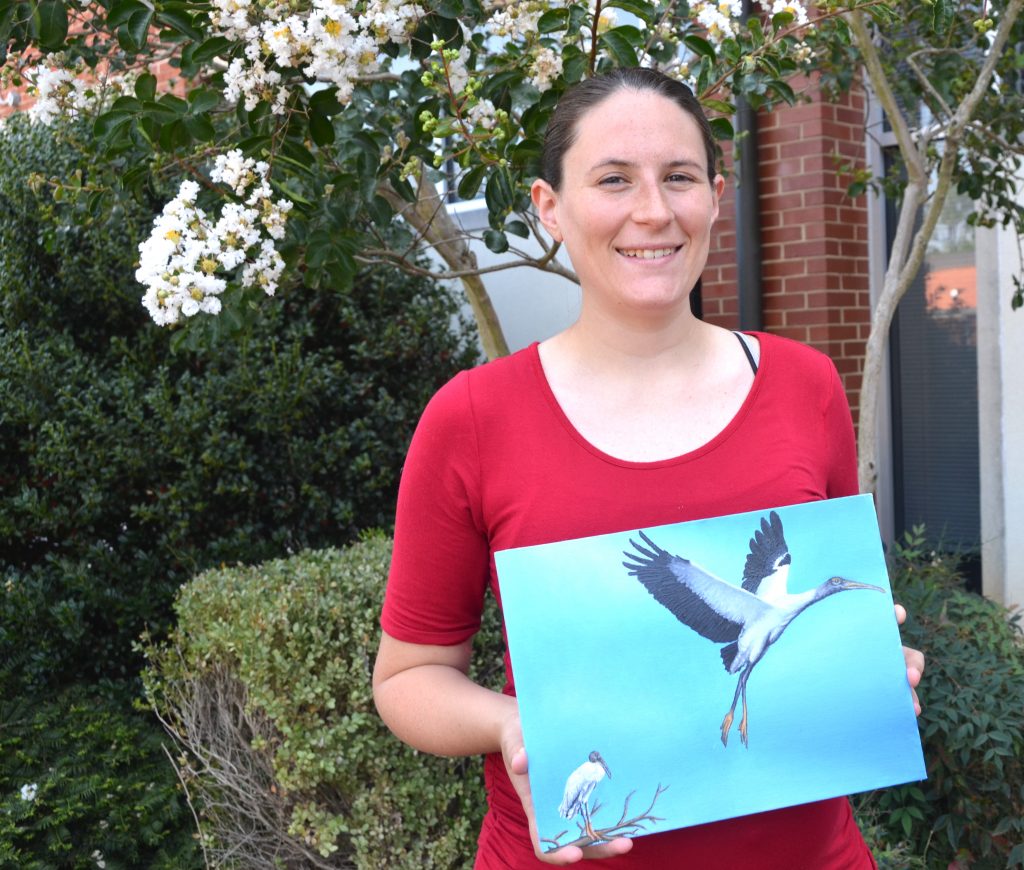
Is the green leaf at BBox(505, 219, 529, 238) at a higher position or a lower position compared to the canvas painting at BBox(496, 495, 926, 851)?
higher

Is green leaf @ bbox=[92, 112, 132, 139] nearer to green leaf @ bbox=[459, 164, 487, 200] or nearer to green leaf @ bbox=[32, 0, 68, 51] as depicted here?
green leaf @ bbox=[32, 0, 68, 51]

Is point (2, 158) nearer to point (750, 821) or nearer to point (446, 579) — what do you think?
point (446, 579)

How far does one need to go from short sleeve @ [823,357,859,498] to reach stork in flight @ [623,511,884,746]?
28 centimetres

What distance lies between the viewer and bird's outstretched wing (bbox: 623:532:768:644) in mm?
1513

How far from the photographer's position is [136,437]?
496cm

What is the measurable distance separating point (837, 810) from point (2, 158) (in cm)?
543

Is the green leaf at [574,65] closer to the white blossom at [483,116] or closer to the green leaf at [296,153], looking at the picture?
the white blossom at [483,116]

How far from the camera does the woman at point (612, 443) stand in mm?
1623

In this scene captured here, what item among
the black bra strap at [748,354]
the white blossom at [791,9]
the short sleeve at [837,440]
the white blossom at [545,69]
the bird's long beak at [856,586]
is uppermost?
the white blossom at [791,9]

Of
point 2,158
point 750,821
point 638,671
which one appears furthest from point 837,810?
point 2,158

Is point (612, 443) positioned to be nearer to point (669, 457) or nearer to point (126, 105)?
point (669, 457)

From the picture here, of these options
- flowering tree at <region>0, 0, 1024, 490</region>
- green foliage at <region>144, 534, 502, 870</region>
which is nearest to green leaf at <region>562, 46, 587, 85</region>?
flowering tree at <region>0, 0, 1024, 490</region>

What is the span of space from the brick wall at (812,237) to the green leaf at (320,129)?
350 cm

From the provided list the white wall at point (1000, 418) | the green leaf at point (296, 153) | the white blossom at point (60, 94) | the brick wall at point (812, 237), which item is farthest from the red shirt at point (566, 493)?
the brick wall at point (812, 237)
